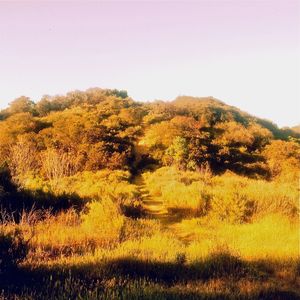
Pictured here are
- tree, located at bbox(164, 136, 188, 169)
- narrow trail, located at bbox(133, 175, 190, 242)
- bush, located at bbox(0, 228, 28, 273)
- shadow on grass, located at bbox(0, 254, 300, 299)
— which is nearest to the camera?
shadow on grass, located at bbox(0, 254, 300, 299)

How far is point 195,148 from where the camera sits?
23922mm

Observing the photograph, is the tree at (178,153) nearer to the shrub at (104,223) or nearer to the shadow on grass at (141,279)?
the shrub at (104,223)

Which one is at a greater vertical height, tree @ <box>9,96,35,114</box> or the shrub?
tree @ <box>9,96,35,114</box>

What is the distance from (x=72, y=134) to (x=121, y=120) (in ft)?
25.4

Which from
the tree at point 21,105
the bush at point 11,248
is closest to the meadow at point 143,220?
the bush at point 11,248

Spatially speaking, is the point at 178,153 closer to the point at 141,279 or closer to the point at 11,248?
the point at 11,248

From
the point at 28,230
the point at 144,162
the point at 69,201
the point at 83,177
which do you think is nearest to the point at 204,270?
the point at 28,230

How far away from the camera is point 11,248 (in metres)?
6.16

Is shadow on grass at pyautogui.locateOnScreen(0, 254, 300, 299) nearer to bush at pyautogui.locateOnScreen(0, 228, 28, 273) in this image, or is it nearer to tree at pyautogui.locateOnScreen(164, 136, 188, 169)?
bush at pyautogui.locateOnScreen(0, 228, 28, 273)

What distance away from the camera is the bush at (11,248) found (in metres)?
5.63

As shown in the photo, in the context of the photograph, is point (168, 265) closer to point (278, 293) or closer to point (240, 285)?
point (240, 285)

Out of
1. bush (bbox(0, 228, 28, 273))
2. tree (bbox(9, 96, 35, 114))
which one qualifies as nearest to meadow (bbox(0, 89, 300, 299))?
bush (bbox(0, 228, 28, 273))

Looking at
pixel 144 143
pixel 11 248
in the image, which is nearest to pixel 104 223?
pixel 11 248

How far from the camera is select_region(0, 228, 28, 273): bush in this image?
18.5 feet
